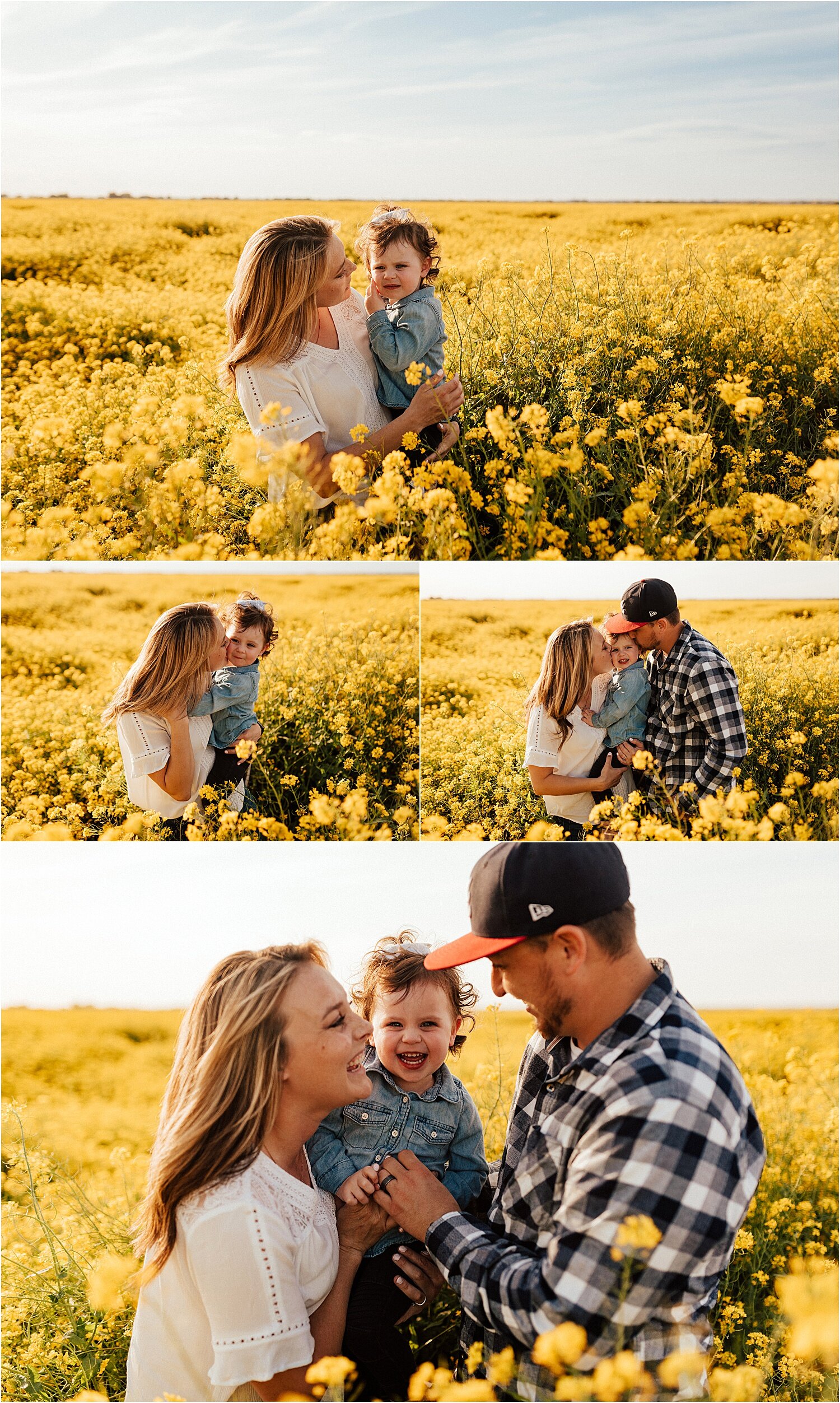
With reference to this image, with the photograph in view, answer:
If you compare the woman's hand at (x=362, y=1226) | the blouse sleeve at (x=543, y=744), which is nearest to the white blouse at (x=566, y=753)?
the blouse sleeve at (x=543, y=744)

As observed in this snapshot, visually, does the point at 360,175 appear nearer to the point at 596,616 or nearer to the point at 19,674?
the point at 596,616

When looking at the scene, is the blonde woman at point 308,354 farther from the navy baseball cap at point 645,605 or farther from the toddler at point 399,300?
the navy baseball cap at point 645,605

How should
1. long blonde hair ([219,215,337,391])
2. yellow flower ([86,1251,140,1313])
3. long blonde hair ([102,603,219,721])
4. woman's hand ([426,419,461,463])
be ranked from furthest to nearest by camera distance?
woman's hand ([426,419,461,463]), long blonde hair ([102,603,219,721]), long blonde hair ([219,215,337,391]), yellow flower ([86,1251,140,1313])

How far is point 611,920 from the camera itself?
2.32 metres

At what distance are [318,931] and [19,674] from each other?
1.51 metres

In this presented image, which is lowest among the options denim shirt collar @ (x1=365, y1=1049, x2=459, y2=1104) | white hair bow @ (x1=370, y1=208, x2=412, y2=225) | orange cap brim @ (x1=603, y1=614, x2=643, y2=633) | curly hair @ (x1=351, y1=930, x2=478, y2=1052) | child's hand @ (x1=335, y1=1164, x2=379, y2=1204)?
child's hand @ (x1=335, y1=1164, x2=379, y2=1204)

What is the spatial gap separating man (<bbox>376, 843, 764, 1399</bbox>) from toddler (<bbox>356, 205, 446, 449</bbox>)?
1.80 metres

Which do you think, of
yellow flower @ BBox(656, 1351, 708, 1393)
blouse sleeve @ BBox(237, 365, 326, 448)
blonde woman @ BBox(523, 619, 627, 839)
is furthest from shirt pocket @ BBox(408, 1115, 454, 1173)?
blouse sleeve @ BBox(237, 365, 326, 448)

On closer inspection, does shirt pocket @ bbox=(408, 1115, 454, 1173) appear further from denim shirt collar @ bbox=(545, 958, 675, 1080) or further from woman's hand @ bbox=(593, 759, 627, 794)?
woman's hand @ bbox=(593, 759, 627, 794)

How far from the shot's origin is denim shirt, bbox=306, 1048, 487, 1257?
2.76 metres

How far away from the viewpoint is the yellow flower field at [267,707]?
348cm

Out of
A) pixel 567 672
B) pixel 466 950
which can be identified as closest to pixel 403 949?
pixel 466 950

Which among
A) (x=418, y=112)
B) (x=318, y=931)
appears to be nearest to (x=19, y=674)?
(x=318, y=931)

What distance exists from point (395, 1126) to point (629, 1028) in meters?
0.89
